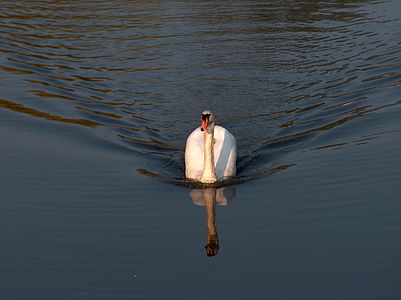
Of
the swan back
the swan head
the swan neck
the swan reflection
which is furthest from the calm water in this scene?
the swan head

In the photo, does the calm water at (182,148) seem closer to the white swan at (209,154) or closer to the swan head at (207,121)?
the white swan at (209,154)

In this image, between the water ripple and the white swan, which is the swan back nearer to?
the white swan

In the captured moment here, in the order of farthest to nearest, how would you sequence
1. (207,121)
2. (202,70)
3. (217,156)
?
(202,70) → (217,156) → (207,121)

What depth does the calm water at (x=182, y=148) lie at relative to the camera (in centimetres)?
990

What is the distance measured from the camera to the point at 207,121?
1271 centimetres

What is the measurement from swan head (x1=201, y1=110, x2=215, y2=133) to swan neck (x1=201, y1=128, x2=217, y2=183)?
2.2 inches

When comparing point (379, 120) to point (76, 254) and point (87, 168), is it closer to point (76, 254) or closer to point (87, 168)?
point (87, 168)

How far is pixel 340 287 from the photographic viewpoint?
9.34 meters

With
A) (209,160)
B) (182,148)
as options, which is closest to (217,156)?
(209,160)

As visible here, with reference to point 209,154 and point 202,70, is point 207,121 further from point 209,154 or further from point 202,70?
point 202,70

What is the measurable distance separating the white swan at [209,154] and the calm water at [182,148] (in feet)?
0.80

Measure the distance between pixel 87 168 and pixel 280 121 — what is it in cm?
372

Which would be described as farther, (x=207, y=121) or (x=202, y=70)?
(x=202, y=70)

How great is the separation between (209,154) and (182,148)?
6.75 ft
